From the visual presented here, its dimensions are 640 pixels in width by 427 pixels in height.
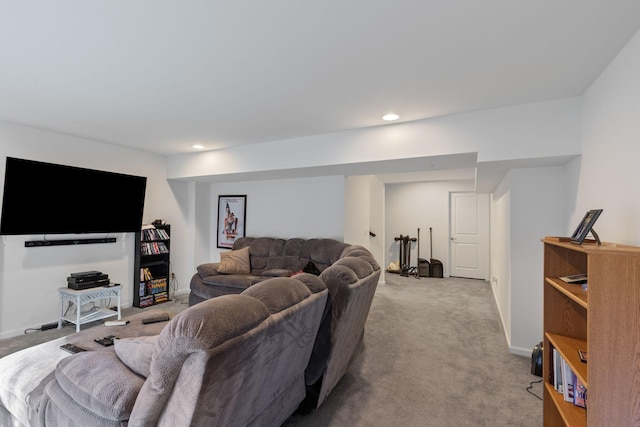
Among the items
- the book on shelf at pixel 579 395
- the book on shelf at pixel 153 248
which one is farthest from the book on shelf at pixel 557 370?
the book on shelf at pixel 153 248

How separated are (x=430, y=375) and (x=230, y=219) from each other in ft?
13.4

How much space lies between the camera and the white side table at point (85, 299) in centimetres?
346

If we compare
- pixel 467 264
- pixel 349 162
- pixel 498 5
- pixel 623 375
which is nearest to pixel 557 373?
pixel 623 375

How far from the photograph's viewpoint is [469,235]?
6.77m

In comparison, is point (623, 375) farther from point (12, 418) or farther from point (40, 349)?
point (40, 349)

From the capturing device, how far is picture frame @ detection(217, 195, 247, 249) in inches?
212

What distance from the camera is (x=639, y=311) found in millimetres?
1196

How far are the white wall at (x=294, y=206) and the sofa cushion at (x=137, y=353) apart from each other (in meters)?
3.43

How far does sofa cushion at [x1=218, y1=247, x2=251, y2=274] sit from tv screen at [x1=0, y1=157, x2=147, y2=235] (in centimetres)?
129

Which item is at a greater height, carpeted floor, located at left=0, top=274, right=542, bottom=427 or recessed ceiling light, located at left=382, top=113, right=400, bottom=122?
recessed ceiling light, located at left=382, top=113, right=400, bottom=122

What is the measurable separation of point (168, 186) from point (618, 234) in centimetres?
548

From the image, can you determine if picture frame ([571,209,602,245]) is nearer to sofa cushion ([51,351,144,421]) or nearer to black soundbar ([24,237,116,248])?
sofa cushion ([51,351,144,421])

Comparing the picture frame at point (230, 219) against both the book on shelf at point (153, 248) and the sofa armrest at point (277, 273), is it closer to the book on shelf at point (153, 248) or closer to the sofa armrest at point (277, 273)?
the book on shelf at point (153, 248)

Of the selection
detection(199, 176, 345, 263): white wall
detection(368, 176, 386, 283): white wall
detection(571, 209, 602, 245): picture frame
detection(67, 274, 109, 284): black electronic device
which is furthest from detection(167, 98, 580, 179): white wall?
detection(368, 176, 386, 283): white wall
